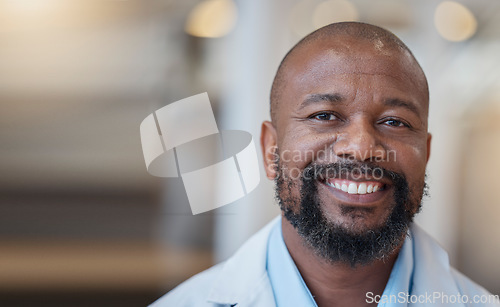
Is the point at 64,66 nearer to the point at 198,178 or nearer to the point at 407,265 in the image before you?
the point at 198,178

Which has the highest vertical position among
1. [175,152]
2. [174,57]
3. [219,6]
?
[219,6]

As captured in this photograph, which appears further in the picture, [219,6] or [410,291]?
[219,6]

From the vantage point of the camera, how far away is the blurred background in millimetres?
1651

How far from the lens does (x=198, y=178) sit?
6.18ft

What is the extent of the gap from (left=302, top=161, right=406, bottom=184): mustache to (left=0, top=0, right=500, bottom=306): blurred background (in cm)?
102

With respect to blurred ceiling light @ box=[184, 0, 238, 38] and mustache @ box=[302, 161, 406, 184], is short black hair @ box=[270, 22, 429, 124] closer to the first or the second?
mustache @ box=[302, 161, 406, 184]

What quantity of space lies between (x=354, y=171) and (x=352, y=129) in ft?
0.30

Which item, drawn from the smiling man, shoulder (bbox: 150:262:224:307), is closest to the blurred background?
shoulder (bbox: 150:262:224:307)

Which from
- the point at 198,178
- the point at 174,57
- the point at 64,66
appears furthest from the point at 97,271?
the point at 174,57

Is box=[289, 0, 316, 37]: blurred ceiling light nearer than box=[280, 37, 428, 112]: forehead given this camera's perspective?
No

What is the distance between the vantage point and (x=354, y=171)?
1.00 metres

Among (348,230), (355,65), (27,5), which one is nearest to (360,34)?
(355,65)

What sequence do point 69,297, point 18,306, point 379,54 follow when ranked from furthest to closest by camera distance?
1. point 69,297
2. point 18,306
3. point 379,54

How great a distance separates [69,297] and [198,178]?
0.64m
